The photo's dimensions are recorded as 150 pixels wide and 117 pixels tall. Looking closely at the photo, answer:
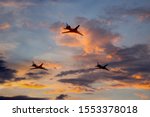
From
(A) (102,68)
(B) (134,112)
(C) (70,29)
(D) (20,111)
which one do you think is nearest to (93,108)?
(B) (134,112)

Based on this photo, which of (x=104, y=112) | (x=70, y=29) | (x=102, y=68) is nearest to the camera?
(x=104, y=112)

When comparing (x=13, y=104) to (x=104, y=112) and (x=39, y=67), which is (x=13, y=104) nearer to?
(x=104, y=112)

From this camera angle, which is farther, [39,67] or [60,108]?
[39,67]

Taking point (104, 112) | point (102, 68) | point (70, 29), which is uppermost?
point (70, 29)

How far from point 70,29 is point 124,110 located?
1911 centimetres

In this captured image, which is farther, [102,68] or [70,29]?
[102,68]

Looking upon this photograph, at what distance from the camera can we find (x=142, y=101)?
3123cm

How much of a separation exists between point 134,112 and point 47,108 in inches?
276

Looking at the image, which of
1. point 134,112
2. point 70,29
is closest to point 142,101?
point 134,112

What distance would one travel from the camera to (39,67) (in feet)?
180

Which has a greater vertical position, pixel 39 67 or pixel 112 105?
pixel 39 67

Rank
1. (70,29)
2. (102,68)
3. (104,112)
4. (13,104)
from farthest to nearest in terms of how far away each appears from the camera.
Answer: (102,68)
(70,29)
(13,104)
(104,112)

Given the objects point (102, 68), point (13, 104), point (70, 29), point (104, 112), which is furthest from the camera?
point (102, 68)

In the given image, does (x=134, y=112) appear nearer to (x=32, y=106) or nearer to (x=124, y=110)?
(x=124, y=110)
